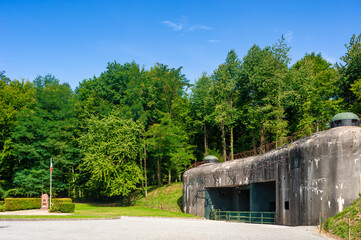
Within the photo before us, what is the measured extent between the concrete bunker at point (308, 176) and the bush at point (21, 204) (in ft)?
79.2

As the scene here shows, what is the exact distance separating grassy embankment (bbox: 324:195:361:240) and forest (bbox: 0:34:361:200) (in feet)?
67.4

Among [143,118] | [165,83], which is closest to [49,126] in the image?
[143,118]

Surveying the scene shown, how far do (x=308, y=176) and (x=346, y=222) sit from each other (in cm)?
512

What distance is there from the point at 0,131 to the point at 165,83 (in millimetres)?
24970

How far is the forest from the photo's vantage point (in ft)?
141

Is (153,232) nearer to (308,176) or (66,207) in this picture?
(308,176)

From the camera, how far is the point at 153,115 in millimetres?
52188

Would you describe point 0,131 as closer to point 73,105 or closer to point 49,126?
point 49,126

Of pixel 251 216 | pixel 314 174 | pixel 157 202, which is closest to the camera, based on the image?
pixel 314 174

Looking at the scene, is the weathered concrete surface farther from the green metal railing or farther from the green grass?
the green grass

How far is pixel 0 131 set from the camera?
47.9 m

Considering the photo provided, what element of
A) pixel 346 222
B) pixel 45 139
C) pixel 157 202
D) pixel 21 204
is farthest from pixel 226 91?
pixel 346 222

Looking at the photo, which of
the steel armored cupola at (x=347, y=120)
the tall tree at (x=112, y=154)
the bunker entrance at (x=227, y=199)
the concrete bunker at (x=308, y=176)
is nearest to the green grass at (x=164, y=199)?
the tall tree at (x=112, y=154)

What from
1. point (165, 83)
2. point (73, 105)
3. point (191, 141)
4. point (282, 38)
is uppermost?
point (282, 38)
